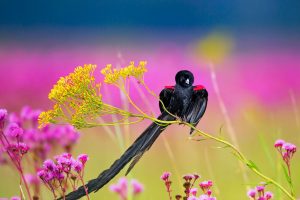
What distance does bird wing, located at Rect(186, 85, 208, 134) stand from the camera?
1.19m

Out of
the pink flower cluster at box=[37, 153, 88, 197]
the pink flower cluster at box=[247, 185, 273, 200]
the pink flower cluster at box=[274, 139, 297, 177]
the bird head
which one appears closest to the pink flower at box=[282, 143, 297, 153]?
the pink flower cluster at box=[274, 139, 297, 177]

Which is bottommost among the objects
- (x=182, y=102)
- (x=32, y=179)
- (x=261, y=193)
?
(x=261, y=193)

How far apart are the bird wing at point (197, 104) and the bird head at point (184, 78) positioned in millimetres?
27

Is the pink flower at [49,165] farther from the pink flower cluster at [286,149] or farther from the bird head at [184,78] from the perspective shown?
the pink flower cluster at [286,149]

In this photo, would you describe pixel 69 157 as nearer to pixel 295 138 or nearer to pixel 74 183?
pixel 74 183

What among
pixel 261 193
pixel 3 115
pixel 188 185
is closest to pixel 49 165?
pixel 3 115

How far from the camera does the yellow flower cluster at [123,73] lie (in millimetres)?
1091

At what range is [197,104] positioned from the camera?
1199mm

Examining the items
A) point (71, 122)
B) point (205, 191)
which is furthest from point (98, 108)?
point (205, 191)

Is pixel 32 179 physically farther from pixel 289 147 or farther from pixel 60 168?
pixel 289 147

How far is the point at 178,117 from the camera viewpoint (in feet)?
3.79

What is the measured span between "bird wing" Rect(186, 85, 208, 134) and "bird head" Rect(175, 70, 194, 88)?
1.1 inches

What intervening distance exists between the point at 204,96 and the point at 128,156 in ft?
0.76

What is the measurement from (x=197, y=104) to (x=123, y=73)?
8.2 inches
